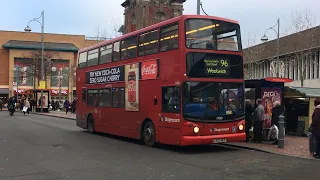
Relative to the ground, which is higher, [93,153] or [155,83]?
[155,83]

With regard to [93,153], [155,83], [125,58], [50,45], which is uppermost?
[50,45]

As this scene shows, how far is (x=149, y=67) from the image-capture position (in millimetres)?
13258

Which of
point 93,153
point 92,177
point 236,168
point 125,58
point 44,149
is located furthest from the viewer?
point 125,58

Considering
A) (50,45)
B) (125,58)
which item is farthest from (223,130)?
(50,45)

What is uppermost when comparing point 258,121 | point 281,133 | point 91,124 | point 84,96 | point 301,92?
point 301,92

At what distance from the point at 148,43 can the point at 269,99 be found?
17.8 feet

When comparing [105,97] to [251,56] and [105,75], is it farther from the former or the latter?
[251,56]

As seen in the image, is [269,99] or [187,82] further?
[269,99]

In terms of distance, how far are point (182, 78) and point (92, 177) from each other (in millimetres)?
4607

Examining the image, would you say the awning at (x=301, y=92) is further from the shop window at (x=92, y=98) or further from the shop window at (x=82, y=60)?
the shop window at (x=82, y=60)

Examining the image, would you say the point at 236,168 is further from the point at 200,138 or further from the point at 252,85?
the point at 252,85

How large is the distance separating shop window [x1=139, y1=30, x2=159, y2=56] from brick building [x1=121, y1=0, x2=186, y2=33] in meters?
20.2

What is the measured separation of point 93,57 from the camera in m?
18.0

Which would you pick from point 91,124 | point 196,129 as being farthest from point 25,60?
point 196,129
